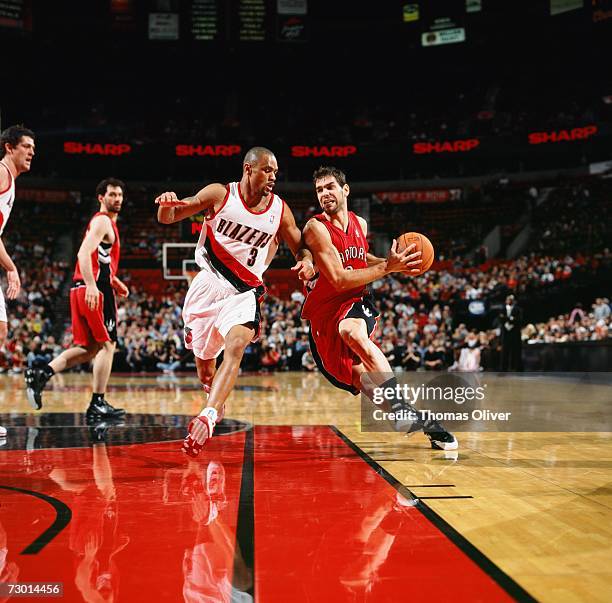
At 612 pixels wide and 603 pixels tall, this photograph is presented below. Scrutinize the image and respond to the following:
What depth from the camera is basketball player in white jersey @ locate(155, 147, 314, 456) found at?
13.6 ft

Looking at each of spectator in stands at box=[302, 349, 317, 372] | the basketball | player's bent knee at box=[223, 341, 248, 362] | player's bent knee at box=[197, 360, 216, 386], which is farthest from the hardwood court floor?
spectator in stands at box=[302, 349, 317, 372]

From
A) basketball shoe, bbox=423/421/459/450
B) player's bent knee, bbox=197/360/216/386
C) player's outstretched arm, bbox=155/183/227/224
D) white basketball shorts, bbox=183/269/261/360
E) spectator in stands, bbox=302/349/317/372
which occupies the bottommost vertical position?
spectator in stands, bbox=302/349/317/372

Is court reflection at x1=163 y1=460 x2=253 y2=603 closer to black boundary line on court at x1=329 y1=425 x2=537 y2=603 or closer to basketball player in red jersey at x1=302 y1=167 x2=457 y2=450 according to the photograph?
black boundary line on court at x1=329 y1=425 x2=537 y2=603

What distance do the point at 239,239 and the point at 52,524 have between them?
2.29 metres

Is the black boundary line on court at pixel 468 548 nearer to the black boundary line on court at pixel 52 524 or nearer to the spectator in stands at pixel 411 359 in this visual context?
the black boundary line on court at pixel 52 524

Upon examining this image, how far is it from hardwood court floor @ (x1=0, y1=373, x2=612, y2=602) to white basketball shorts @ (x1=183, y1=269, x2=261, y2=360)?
713 mm

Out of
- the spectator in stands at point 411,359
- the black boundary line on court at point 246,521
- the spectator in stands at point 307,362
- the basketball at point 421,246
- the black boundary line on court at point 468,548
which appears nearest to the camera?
the black boundary line on court at point 468,548

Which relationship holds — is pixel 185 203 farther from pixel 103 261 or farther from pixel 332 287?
pixel 103 261

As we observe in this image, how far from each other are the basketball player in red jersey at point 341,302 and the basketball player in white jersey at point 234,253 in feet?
0.54

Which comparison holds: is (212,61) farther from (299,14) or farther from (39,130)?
(39,130)

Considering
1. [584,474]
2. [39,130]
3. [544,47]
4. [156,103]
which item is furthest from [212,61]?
[584,474]

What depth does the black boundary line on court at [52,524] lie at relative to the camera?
2.23 metres

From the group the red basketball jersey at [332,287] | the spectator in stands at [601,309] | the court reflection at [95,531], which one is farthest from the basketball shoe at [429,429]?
the spectator in stands at [601,309]

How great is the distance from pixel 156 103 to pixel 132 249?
915cm
